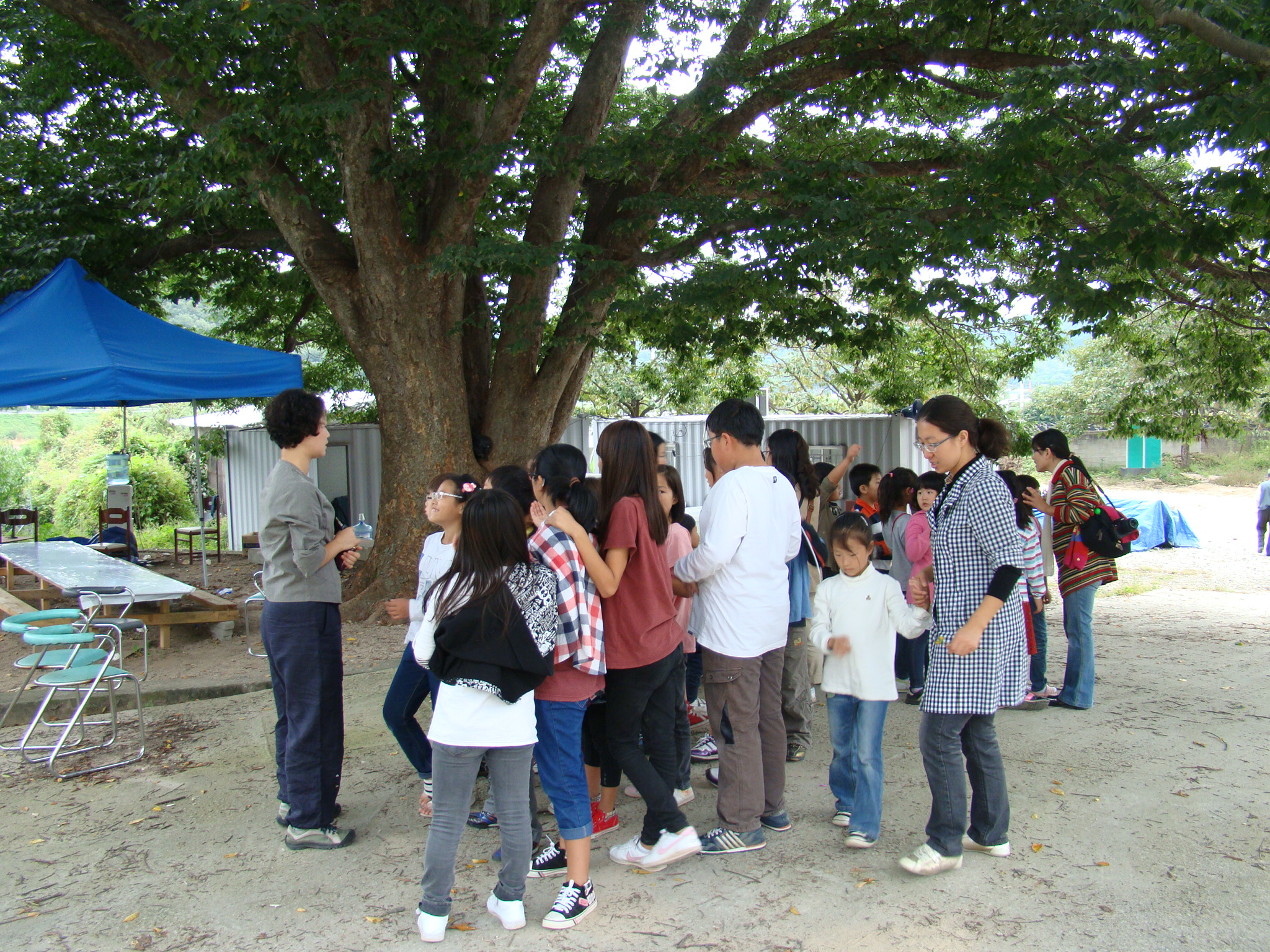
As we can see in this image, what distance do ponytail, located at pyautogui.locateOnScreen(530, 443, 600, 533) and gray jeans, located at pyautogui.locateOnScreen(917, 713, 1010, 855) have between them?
1.47 metres

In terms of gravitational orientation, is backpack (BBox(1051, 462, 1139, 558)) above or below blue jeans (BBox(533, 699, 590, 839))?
above

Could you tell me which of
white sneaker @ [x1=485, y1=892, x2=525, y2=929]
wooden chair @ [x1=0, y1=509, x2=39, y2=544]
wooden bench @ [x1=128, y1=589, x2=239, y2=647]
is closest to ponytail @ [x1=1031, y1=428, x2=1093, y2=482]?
white sneaker @ [x1=485, y1=892, x2=525, y2=929]

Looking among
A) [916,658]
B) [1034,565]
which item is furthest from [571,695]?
[916,658]

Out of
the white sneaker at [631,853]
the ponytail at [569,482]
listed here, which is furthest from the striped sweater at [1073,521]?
the ponytail at [569,482]

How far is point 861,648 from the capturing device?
3.69 meters

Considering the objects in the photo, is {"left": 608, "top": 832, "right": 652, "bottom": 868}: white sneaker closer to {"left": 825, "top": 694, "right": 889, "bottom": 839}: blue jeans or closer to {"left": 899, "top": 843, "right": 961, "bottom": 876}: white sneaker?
{"left": 825, "top": 694, "right": 889, "bottom": 839}: blue jeans

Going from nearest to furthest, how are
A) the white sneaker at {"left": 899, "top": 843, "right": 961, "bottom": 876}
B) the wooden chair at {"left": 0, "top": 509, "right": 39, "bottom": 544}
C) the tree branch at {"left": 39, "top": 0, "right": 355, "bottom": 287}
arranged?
the white sneaker at {"left": 899, "top": 843, "right": 961, "bottom": 876} → the tree branch at {"left": 39, "top": 0, "right": 355, "bottom": 287} → the wooden chair at {"left": 0, "top": 509, "right": 39, "bottom": 544}

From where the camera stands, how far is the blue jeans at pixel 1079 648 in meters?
5.49

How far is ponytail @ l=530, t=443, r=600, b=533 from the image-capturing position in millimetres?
3379

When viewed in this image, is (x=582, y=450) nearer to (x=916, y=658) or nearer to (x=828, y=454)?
(x=828, y=454)

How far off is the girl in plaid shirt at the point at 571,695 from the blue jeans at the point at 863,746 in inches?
42.4

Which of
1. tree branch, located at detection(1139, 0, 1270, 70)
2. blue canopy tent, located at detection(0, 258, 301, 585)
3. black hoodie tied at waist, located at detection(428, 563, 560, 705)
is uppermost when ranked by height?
tree branch, located at detection(1139, 0, 1270, 70)

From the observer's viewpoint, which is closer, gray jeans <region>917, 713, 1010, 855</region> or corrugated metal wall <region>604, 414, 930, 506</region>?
gray jeans <region>917, 713, 1010, 855</region>

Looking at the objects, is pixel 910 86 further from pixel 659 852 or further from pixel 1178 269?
pixel 659 852
